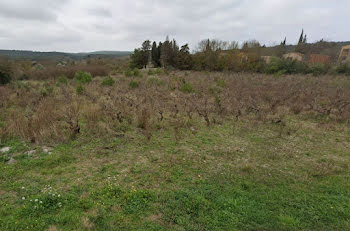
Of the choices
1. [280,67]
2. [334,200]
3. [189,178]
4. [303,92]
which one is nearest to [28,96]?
[189,178]

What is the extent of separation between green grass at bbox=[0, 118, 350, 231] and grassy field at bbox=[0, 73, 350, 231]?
0.02 metres

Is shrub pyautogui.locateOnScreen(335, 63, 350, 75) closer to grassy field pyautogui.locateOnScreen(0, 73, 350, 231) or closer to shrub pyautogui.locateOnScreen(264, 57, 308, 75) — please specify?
shrub pyautogui.locateOnScreen(264, 57, 308, 75)

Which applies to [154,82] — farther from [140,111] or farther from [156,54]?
[156,54]

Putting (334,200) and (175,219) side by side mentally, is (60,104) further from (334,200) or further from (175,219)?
(334,200)

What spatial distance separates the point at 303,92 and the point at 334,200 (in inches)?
377

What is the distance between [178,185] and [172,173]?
37 cm

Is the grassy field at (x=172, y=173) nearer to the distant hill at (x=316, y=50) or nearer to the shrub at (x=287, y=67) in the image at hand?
the shrub at (x=287, y=67)

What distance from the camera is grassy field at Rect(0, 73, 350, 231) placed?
2359 millimetres

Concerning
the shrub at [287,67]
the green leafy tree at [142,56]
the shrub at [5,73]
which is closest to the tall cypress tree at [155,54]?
the green leafy tree at [142,56]

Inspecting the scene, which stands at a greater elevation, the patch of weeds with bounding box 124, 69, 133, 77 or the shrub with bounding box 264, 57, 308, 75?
the shrub with bounding box 264, 57, 308, 75

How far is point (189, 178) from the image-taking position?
3.24 m

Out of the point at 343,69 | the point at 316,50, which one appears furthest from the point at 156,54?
the point at 316,50

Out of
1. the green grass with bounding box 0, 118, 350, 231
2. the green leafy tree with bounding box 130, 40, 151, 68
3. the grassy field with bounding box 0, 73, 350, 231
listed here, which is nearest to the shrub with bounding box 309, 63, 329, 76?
the grassy field with bounding box 0, 73, 350, 231

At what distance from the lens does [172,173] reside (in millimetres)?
3393
